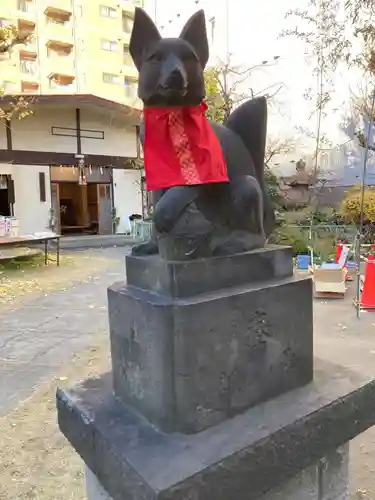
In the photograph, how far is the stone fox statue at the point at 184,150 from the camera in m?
1.21

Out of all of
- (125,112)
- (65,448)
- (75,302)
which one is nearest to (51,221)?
(125,112)

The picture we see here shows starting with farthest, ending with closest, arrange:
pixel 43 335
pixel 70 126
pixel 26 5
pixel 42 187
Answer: pixel 26 5, pixel 70 126, pixel 42 187, pixel 43 335

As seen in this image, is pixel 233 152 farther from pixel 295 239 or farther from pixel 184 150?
pixel 295 239

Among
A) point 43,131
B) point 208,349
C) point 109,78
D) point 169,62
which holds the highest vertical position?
point 109,78

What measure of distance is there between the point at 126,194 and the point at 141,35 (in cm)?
1638

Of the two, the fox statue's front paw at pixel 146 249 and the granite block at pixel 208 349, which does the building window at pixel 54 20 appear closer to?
the fox statue's front paw at pixel 146 249

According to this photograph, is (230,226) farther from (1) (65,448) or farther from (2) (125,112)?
(2) (125,112)

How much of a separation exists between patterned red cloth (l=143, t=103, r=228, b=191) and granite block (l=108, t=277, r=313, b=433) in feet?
1.13

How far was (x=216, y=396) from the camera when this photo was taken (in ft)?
3.92

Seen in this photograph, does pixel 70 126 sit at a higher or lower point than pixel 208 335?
higher

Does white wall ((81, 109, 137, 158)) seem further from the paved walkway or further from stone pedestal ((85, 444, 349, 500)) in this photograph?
stone pedestal ((85, 444, 349, 500))

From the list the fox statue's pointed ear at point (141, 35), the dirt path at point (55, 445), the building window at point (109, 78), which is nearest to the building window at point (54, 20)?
the building window at point (109, 78)

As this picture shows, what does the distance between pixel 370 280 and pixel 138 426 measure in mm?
5127

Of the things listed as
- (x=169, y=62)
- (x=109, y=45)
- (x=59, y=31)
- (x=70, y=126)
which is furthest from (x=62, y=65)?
(x=169, y=62)
